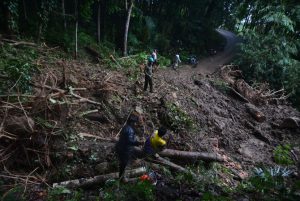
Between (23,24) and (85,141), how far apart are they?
Result: 10055 millimetres

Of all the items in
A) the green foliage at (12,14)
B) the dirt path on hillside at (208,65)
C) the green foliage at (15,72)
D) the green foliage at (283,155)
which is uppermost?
the green foliage at (12,14)

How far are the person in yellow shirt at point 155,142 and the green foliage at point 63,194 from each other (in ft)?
6.54

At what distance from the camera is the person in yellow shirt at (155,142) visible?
704cm

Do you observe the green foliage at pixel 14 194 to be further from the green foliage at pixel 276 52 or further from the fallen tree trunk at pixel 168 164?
the green foliage at pixel 276 52

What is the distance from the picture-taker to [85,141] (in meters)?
8.60

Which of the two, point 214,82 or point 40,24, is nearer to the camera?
point 40,24

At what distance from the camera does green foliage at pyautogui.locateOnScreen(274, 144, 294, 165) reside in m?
11.0

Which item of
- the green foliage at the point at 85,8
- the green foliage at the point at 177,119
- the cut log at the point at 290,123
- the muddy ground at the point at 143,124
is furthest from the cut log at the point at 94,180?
the green foliage at the point at 85,8

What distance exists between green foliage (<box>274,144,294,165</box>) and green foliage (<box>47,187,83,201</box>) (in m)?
7.98

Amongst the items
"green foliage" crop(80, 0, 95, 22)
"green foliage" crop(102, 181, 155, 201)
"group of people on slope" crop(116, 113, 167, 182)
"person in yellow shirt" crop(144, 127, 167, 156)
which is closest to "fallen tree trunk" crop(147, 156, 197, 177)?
"person in yellow shirt" crop(144, 127, 167, 156)

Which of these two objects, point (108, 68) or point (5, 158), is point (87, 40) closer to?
point (108, 68)

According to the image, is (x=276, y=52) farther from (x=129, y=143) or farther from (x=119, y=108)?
(x=129, y=143)

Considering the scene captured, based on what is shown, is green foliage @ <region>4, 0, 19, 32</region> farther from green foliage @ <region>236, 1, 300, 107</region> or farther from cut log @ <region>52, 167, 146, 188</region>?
green foliage @ <region>236, 1, 300, 107</region>

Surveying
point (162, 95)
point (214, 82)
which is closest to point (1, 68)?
point (162, 95)
